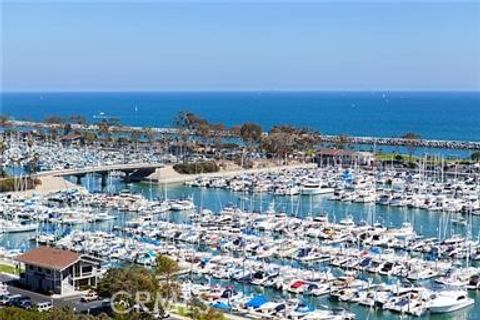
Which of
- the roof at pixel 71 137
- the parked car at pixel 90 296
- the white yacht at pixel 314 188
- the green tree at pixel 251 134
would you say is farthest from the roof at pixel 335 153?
the parked car at pixel 90 296

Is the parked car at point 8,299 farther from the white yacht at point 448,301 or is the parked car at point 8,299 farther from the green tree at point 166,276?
the white yacht at point 448,301

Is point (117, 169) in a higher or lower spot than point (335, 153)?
lower

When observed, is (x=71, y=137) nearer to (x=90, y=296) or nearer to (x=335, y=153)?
(x=335, y=153)

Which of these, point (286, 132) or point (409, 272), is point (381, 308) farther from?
point (286, 132)

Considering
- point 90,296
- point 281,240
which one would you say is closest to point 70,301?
point 90,296

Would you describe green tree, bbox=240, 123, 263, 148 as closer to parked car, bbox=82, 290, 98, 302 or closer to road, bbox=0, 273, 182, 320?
road, bbox=0, 273, 182, 320

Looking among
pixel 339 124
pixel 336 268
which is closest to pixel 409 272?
pixel 336 268
